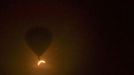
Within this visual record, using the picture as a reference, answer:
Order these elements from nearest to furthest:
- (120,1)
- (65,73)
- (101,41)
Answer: (120,1) → (101,41) → (65,73)

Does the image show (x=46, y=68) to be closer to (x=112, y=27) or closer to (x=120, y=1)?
(x=112, y=27)

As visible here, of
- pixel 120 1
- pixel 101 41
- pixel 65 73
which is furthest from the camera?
pixel 65 73

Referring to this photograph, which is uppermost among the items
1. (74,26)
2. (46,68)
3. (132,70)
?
(74,26)

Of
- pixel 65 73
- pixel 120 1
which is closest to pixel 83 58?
pixel 65 73

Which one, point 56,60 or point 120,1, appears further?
point 56,60

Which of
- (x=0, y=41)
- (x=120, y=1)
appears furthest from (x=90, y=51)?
(x=0, y=41)

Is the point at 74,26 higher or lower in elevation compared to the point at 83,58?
higher

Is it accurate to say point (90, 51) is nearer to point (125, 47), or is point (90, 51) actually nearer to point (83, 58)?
point (83, 58)
